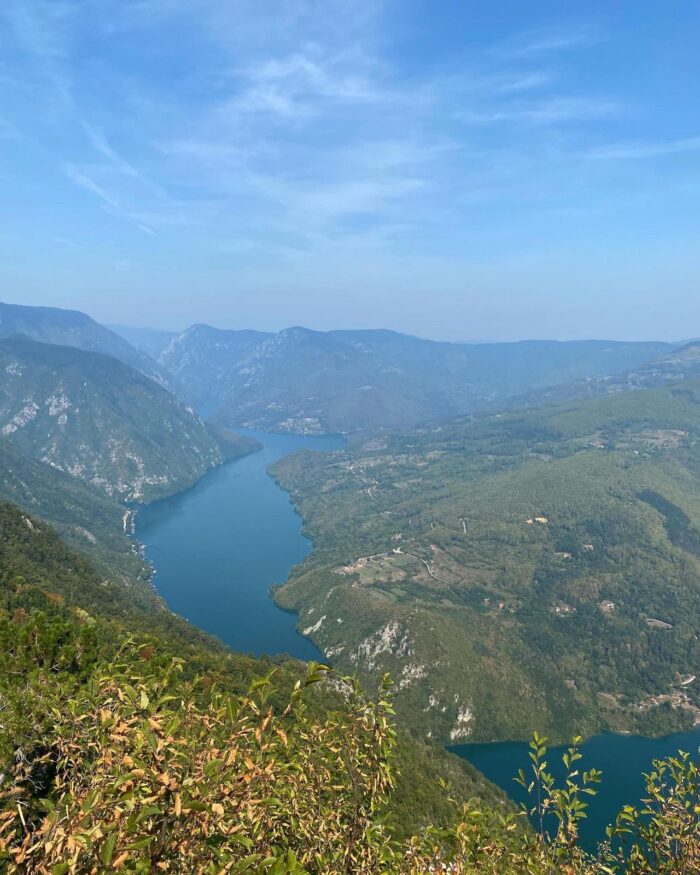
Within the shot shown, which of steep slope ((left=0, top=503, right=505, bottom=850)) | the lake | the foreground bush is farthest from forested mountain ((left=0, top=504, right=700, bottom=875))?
the lake

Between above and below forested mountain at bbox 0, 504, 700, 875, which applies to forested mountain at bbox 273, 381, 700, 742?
below

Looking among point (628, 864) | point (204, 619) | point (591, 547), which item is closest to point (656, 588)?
point (591, 547)

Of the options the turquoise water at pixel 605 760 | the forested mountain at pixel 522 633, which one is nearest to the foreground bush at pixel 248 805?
the turquoise water at pixel 605 760

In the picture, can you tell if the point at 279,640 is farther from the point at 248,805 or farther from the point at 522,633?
the point at 248,805

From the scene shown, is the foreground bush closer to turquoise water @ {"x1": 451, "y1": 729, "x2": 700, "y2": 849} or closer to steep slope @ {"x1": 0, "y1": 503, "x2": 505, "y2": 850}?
steep slope @ {"x1": 0, "y1": 503, "x2": 505, "y2": 850}

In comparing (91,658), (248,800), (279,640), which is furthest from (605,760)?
(248,800)

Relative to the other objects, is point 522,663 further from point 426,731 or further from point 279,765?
point 279,765
